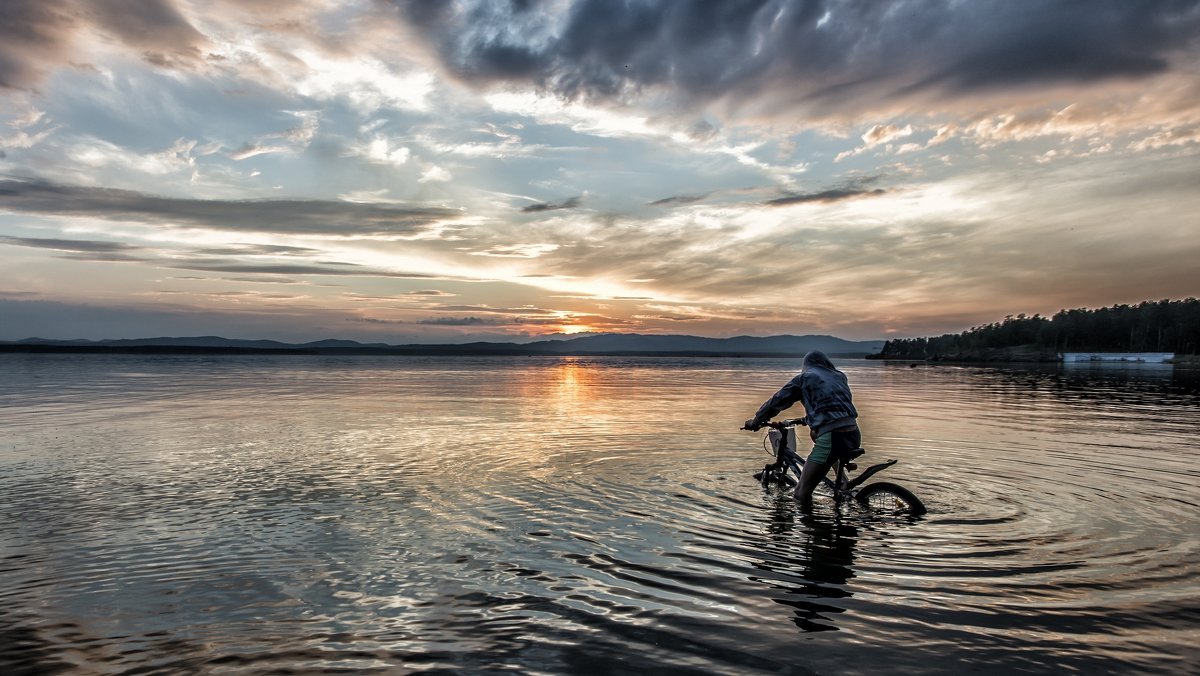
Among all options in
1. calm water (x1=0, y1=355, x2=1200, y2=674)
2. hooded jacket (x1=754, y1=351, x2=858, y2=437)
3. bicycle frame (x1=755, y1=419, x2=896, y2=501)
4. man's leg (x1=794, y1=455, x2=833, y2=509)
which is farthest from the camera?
bicycle frame (x1=755, y1=419, x2=896, y2=501)

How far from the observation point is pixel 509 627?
6.38 m

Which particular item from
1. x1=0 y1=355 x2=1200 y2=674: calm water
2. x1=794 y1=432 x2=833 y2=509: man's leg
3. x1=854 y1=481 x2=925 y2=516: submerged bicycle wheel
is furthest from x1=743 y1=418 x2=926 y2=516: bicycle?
x1=0 y1=355 x2=1200 y2=674: calm water

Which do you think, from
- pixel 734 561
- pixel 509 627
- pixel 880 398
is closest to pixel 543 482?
pixel 734 561

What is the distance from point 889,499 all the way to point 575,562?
18.5 ft

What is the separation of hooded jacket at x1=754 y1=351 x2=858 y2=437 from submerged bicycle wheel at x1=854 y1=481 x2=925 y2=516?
3.83 ft

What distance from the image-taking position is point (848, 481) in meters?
11.4

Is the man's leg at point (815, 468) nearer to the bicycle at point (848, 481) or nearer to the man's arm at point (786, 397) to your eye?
the bicycle at point (848, 481)

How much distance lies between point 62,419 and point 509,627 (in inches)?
1009

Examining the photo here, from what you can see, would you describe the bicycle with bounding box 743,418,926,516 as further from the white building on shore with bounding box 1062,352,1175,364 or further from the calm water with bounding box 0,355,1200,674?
the white building on shore with bounding box 1062,352,1175,364

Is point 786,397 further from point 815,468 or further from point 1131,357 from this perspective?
point 1131,357

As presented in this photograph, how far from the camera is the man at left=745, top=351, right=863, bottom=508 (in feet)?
35.7

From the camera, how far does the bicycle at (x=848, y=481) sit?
10.8m

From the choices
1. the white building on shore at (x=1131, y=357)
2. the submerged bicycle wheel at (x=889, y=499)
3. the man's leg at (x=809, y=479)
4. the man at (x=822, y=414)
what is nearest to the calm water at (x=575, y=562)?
the submerged bicycle wheel at (x=889, y=499)

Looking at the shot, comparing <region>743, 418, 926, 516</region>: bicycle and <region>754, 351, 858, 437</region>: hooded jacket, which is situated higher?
<region>754, 351, 858, 437</region>: hooded jacket
